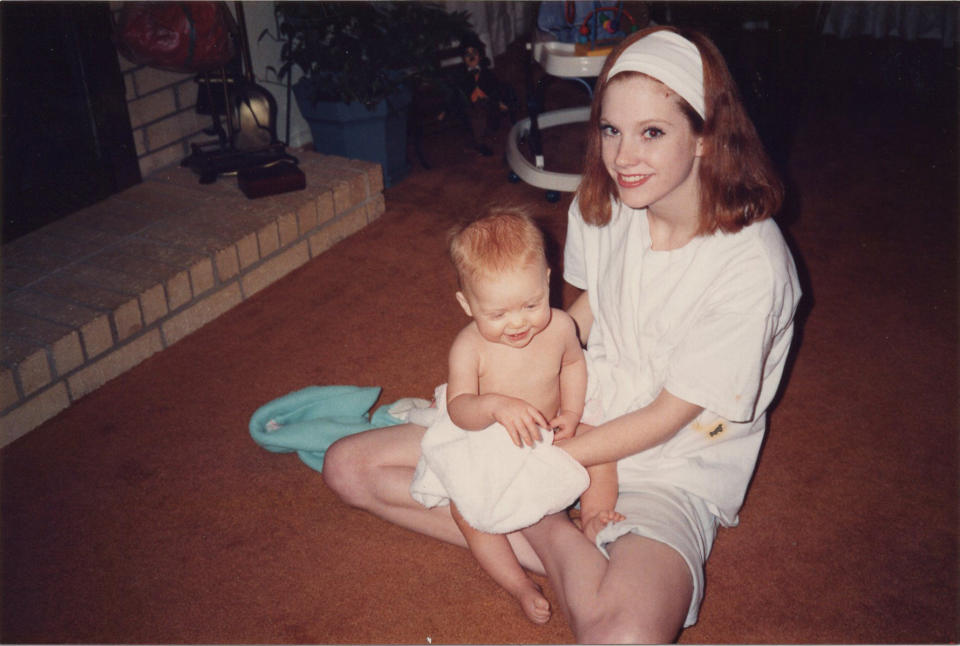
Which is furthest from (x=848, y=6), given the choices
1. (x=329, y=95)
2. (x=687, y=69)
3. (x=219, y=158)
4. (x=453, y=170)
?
(x=687, y=69)

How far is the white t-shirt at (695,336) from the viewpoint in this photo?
3.96 feet

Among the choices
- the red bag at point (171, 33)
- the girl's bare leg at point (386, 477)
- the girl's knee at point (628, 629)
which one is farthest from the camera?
the red bag at point (171, 33)

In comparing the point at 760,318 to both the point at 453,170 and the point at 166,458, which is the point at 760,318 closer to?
the point at 166,458

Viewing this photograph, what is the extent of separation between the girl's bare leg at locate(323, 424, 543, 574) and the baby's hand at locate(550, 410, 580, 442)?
0.28m

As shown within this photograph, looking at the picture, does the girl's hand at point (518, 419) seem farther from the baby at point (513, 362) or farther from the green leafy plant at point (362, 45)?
the green leafy plant at point (362, 45)

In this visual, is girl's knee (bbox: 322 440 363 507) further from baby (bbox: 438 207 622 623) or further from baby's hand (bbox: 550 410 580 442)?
baby's hand (bbox: 550 410 580 442)

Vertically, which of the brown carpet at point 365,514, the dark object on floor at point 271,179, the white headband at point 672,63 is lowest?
the brown carpet at point 365,514

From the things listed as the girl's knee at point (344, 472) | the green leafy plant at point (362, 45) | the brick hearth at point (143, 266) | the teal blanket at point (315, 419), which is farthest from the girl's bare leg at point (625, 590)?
the green leafy plant at point (362, 45)

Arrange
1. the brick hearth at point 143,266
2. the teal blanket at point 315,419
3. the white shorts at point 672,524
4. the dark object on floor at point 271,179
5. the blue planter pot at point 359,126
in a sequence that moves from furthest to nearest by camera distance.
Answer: the blue planter pot at point 359,126, the dark object on floor at point 271,179, the brick hearth at point 143,266, the teal blanket at point 315,419, the white shorts at point 672,524

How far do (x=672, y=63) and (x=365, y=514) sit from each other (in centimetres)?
105

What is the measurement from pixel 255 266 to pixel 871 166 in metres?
2.43

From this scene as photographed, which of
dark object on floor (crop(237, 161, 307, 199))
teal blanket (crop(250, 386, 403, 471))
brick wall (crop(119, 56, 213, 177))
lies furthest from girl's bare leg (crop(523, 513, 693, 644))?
brick wall (crop(119, 56, 213, 177))

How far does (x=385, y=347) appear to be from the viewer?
217 cm

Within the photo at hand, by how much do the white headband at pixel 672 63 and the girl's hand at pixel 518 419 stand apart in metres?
0.53
